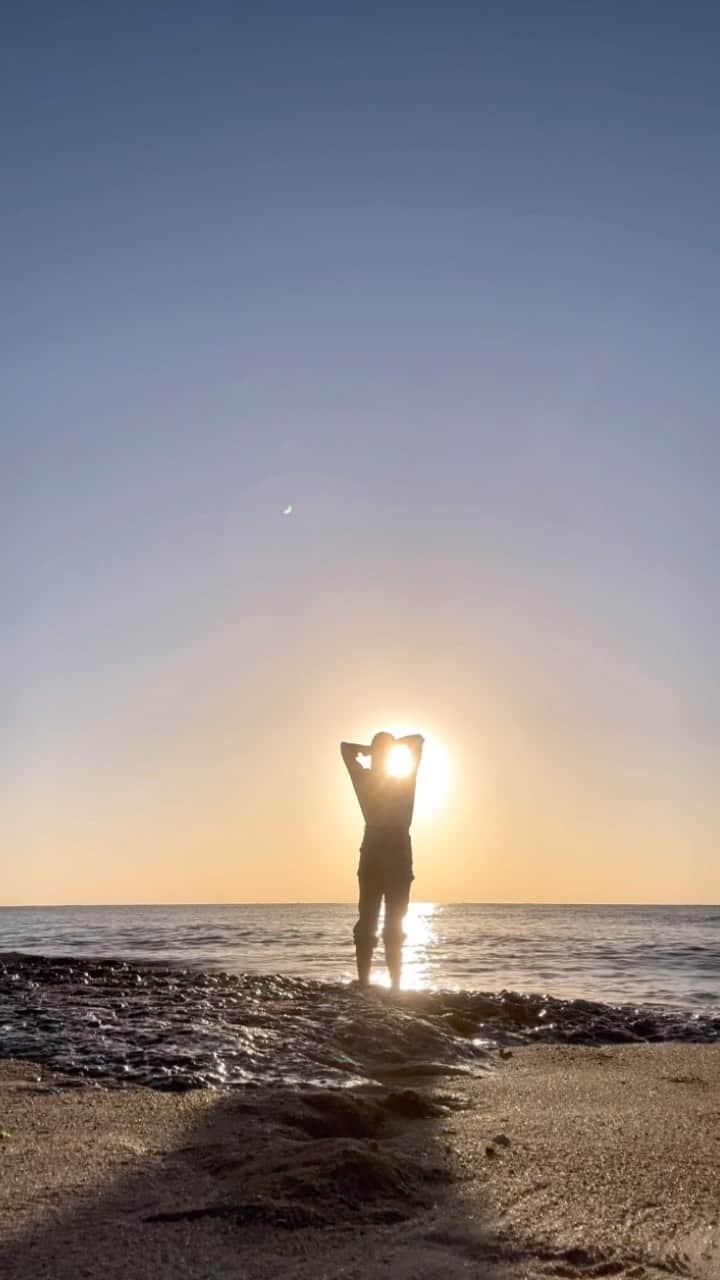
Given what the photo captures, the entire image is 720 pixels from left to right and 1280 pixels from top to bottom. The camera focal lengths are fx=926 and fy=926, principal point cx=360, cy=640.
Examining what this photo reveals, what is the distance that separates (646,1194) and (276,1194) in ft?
4.24

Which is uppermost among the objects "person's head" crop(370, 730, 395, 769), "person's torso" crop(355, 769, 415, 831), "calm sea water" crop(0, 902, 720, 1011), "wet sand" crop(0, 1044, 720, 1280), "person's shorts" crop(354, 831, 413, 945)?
"person's head" crop(370, 730, 395, 769)

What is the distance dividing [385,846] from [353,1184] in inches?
247

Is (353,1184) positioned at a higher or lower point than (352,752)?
lower

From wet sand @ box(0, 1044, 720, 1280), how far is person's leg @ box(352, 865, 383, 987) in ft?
14.4

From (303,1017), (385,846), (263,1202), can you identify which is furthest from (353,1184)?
(385,846)

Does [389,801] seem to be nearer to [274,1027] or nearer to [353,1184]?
[274,1027]

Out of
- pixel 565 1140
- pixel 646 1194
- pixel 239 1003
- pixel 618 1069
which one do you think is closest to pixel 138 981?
pixel 239 1003

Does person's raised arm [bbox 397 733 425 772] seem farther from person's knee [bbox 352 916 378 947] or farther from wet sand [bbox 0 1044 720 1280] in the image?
wet sand [bbox 0 1044 720 1280]

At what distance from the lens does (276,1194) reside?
2.98 meters

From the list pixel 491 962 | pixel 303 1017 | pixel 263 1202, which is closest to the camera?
pixel 263 1202

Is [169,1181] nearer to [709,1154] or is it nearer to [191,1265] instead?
[191,1265]

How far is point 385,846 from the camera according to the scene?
9.33m

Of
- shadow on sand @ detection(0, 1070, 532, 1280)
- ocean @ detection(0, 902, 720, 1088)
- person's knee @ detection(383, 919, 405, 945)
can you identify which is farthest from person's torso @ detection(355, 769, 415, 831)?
shadow on sand @ detection(0, 1070, 532, 1280)

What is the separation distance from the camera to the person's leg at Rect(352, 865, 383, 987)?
934 centimetres
